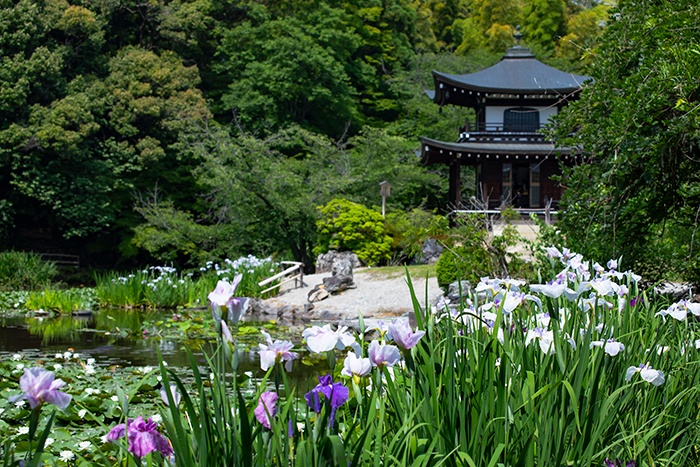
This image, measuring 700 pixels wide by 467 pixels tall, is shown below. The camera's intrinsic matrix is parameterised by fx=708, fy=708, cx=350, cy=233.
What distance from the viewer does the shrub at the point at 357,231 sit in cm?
1731

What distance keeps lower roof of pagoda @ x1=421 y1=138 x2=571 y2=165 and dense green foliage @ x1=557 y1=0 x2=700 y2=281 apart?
14.9m

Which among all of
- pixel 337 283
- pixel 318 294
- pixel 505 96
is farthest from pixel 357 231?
pixel 505 96

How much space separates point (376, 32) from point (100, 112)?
14.1 meters

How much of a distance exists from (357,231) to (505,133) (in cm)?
743

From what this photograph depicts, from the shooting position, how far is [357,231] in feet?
57.4

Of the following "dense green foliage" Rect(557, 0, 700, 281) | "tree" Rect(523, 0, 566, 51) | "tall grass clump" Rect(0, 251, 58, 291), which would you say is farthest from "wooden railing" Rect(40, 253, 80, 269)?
"tree" Rect(523, 0, 566, 51)

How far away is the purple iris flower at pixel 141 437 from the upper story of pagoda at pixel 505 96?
21025mm

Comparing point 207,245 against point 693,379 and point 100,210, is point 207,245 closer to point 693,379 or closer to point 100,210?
point 100,210

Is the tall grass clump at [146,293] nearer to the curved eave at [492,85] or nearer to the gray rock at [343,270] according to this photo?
the gray rock at [343,270]

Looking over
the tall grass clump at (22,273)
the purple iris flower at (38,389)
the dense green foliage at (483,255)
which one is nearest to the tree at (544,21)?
the tall grass clump at (22,273)

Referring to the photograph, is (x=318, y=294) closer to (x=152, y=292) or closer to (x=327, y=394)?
(x=152, y=292)

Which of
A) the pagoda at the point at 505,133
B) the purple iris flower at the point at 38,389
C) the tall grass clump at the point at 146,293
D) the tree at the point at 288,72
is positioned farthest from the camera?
the tree at the point at 288,72

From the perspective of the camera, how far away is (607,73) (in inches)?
228

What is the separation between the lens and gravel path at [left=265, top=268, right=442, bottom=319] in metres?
11.7
